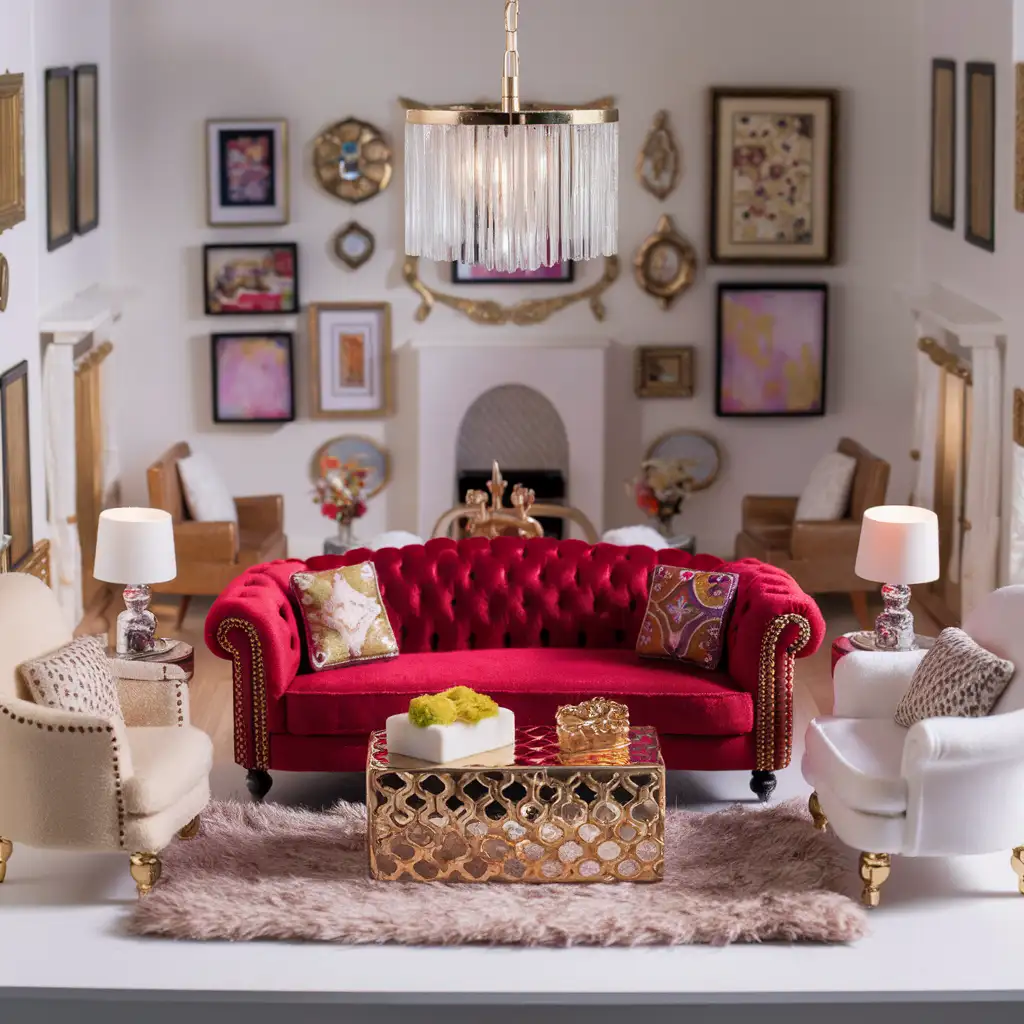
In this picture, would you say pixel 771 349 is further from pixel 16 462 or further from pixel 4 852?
pixel 4 852

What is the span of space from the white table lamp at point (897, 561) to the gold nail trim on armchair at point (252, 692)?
7.33 ft

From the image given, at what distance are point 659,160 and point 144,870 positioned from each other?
5.96 metres

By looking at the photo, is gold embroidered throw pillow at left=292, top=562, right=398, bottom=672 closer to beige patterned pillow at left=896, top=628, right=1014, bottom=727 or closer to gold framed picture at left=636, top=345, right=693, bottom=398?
beige patterned pillow at left=896, top=628, right=1014, bottom=727

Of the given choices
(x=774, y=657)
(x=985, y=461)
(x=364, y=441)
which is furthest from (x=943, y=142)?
(x=774, y=657)

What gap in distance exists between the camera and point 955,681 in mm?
5867

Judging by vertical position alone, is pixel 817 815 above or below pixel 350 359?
below

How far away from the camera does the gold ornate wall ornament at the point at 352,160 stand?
10.3 m

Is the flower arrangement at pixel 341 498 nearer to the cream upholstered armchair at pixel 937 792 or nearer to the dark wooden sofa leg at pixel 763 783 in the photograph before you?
the dark wooden sofa leg at pixel 763 783

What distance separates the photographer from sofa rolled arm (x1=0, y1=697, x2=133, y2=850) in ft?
18.5

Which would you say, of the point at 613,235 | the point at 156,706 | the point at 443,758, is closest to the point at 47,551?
the point at 156,706

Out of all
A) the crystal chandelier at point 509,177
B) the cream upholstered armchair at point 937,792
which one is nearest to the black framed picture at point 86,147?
the crystal chandelier at point 509,177

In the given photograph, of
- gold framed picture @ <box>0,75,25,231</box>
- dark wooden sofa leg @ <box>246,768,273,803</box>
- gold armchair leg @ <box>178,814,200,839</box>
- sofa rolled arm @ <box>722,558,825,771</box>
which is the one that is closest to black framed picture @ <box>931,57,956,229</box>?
sofa rolled arm @ <box>722,558,825,771</box>

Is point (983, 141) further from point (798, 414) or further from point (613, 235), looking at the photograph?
point (613, 235)

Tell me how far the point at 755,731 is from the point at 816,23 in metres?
5.27
